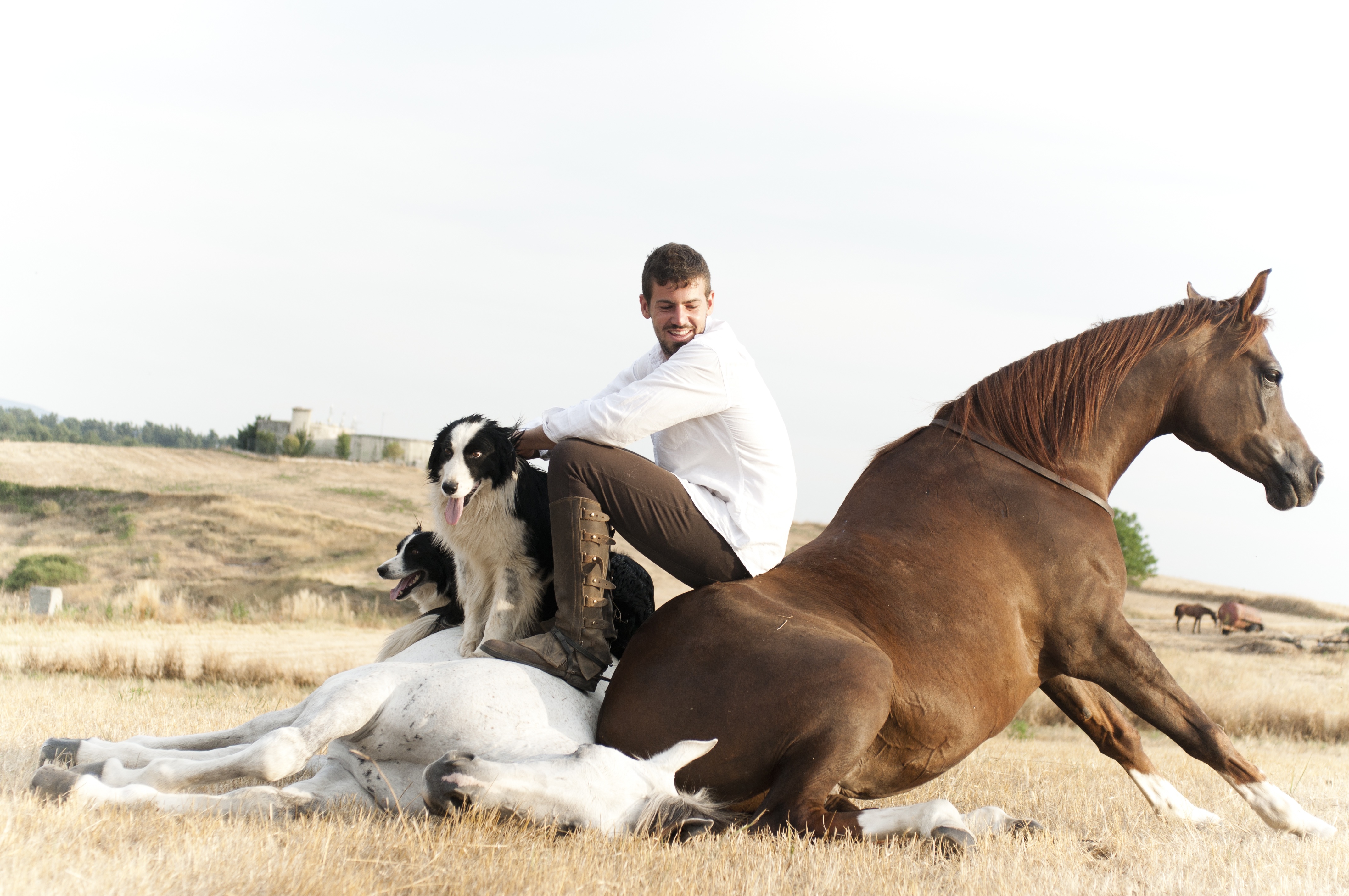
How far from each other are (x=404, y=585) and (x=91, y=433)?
8783 centimetres

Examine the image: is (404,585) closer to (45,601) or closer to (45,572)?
(45,601)

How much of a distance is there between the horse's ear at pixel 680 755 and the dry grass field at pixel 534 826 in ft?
1.09

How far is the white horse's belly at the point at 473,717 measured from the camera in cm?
375

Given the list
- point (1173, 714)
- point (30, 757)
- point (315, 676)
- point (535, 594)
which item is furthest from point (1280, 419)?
point (315, 676)

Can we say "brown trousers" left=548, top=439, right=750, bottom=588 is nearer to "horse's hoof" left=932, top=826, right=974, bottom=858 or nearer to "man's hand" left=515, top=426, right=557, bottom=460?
"man's hand" left=515, top=426, right=557, bottom=460

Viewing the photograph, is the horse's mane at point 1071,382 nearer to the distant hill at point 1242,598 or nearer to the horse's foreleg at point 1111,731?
the horse's foreleg at point 1111,731

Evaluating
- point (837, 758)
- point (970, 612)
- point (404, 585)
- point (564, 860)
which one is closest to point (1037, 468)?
point (970, 612)

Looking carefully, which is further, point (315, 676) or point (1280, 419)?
point (315, 676)

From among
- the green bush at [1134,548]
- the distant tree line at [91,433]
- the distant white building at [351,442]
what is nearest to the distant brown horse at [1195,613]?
the green bush at [1134,548]

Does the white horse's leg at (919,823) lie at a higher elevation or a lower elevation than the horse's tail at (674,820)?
higher

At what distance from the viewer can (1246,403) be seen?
186 inches

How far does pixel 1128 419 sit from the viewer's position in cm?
476

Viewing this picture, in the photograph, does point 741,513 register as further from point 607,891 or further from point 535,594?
point 607,891

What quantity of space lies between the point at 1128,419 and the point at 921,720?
1967 mm
